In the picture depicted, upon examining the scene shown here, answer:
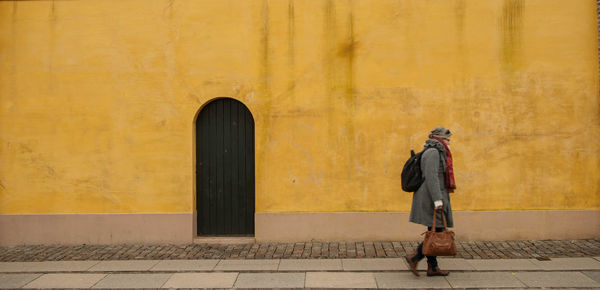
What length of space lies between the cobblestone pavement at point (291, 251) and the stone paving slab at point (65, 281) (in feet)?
2.94

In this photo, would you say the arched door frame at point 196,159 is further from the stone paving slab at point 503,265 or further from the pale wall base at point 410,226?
the stone paving slab at point 503,265

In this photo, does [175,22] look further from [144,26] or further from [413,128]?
[413,128]

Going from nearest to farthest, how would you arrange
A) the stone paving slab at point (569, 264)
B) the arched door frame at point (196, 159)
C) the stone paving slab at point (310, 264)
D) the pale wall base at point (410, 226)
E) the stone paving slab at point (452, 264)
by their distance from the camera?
the stone paving slab at point (569, 264) → the stone paving slab at point (452, 264) → the stone paving slab at point (310, 264) → the pale wall base at point (410, 226) → the arched door frame at point (196, 159)

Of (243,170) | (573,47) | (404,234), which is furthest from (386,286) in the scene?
(573,47)

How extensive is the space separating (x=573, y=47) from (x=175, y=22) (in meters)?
6.88

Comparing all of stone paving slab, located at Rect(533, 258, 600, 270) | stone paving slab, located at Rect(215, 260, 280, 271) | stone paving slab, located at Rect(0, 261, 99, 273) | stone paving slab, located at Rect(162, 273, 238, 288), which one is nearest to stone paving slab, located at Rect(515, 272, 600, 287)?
stone paving slab, located at Rect(533, 258, 600, 270)

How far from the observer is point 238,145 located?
818 centimetres

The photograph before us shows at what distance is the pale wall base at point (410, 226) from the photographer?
7629mm

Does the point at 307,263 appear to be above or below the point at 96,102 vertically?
below

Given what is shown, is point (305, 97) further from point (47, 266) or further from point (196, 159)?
point (47, 266)

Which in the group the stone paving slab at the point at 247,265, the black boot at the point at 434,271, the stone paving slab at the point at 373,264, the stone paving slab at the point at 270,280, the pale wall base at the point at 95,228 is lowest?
the stone paving slab at the point at 270,280

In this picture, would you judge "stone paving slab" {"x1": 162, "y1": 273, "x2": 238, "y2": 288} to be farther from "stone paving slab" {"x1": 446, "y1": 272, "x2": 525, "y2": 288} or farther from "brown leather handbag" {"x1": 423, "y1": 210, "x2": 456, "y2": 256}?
"stone paving slab" {"x1": 446, "y1": 272, "x2": 525, "y2": 288}

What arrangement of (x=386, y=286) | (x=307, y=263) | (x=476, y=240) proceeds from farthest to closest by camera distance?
(x=476, y=240)
(x=307, y=263)
(x=386, y=286)

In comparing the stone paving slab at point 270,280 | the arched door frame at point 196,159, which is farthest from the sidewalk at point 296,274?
the arched door frame at point 196,159
